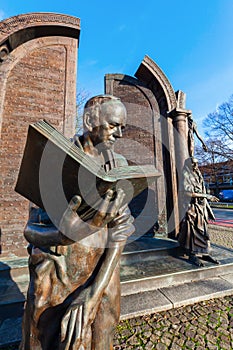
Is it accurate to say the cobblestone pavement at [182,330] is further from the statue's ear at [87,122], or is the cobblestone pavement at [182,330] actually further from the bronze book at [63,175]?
the statue's ear at [87,122]

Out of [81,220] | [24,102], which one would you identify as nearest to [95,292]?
[81,220]

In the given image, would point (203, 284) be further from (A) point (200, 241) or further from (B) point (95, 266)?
(B) point (95, 266)

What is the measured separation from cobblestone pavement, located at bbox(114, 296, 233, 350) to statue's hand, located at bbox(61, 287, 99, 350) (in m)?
1.53

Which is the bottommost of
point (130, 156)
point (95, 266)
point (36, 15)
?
point (95, 266)

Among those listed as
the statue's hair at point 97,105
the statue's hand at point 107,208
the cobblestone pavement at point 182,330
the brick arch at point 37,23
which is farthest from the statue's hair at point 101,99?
the brick arch at point 37,23

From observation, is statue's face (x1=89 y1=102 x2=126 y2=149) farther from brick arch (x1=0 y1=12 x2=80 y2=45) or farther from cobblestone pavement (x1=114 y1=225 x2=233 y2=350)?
brick arch (x1=0 y1=12 x2=80 y2=45)

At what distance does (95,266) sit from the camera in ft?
3.75

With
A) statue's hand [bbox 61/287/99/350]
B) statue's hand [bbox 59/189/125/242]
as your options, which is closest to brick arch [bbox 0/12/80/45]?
statue's hand [bbox 59/189/125/242]

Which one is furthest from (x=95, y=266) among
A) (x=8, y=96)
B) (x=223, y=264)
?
(x=8, y=96)

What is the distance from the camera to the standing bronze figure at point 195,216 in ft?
12.4

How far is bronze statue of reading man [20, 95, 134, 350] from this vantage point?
0.93 meters

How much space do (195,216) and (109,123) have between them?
139 inches

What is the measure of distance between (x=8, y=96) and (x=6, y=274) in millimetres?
4437

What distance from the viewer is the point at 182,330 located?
2174 mm
